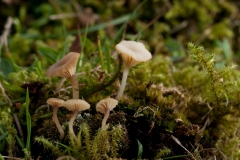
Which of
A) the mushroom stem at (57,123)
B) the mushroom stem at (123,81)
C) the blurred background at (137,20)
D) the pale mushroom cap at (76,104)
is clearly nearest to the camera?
the pale mushroom cap at (76,104)

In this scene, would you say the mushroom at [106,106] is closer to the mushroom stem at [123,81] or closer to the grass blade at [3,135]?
the mushroom stem at [123,81]

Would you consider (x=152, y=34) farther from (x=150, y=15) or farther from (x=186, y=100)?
(x=186, y=100)

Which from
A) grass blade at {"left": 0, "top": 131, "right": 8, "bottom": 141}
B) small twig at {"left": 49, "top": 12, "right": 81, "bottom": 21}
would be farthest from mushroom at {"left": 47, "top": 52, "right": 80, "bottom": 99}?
small twig at {"left": 49, "top": 12, "right": 81, "bottom": 21}

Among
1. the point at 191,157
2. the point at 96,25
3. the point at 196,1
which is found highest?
→ the point at 196,1

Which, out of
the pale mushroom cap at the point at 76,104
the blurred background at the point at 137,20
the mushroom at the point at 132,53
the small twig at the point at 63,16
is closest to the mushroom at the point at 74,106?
the pale mushroom cap at the point at 76,104

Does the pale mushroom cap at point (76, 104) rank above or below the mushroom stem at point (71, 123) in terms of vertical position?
above

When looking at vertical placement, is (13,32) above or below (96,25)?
below

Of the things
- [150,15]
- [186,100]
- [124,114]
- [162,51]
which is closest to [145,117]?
[124,114]
